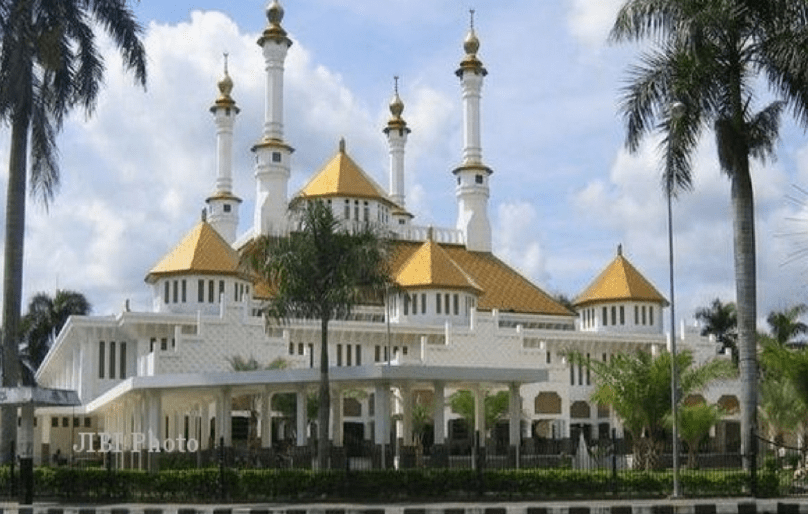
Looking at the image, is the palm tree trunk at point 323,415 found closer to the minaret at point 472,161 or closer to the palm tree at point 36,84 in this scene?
the palm tree at point 36,84

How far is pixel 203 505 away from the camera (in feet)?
101

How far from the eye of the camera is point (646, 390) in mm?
39188

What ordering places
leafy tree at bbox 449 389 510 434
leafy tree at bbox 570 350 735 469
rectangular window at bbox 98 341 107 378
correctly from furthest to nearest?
rectangular window at bbox 98 341 107 378, leafy tree at bbox 449 389 510 434, leafy tree at bbox 570 350 735 469

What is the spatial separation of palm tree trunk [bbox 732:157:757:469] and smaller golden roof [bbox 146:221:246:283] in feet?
117

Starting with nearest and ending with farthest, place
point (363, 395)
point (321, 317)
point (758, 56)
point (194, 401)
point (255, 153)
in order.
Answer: point (758, 56), point (321, 317), point (194, 401), point (363, 395), point (255, 153)

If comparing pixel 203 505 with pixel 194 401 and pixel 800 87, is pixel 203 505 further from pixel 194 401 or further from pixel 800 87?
pixel 194 401

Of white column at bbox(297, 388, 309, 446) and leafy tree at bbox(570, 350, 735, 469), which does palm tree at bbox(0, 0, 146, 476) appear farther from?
leafy tree at bbox(570, 350, 735, 469)

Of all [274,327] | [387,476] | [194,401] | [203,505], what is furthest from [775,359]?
[274,327]

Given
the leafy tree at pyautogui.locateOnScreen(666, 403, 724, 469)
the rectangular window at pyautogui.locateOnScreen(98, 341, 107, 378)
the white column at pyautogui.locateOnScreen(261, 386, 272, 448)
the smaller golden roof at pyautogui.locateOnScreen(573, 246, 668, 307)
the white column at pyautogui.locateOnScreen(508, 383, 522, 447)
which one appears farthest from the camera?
the smaller golden roof at pyautogui.locateOnScreen(573, 246, 668, 307)

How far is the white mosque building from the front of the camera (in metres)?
50.3

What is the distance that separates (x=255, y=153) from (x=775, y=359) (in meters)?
46.7

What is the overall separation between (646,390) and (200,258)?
98.0 ft

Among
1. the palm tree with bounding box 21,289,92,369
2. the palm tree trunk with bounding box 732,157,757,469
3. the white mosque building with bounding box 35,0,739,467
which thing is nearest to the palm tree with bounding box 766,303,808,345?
the white mosque building with bounding box 35,0,739,467

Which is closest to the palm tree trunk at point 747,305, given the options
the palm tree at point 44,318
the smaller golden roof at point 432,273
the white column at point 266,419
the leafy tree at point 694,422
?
the leafy tree at point 694,422
